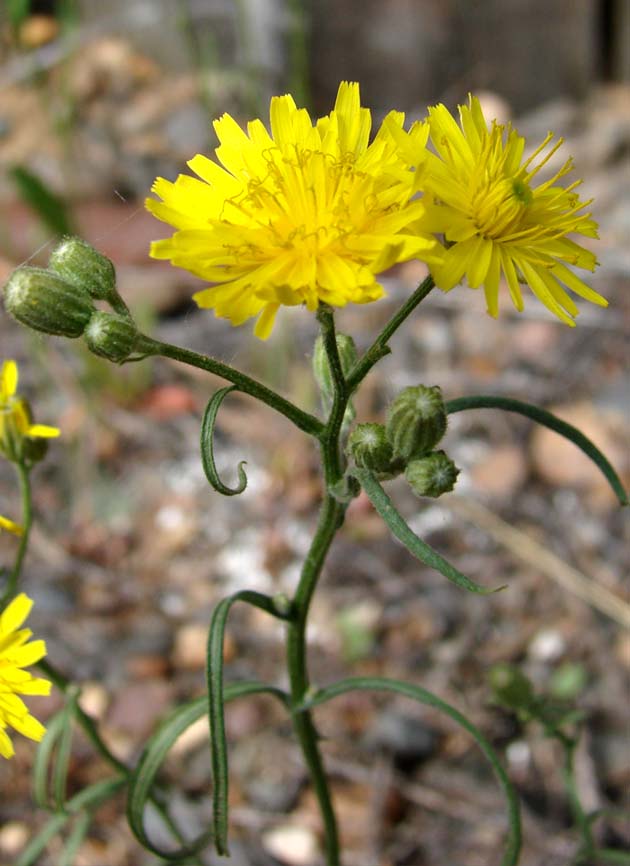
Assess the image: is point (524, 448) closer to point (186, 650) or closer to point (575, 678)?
point (575, 678)

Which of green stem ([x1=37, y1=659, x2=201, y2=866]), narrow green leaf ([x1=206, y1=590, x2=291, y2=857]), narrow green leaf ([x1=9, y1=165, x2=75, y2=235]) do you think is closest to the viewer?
narrow green leaf ([x1=206, y1=590, x2=291, y2=857])

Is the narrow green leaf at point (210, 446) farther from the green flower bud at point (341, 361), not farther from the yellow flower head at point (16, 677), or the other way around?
the yellow flower head at point (16, 677)

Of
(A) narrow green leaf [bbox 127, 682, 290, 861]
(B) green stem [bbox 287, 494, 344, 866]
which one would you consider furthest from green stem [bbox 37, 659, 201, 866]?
(B) green stem [bbox 287, 494, 344, 866]

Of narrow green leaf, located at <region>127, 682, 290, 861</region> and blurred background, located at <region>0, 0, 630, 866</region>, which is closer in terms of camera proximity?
narrow green leaf, located at <region>127, 682, 290, 861</region>

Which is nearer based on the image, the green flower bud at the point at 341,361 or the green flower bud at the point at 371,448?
the green flower bud at the point at 371,448

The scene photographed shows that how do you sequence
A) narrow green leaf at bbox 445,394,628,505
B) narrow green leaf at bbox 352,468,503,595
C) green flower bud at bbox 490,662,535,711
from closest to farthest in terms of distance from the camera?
narrow green leaf at bbox 352,468,503,595 < narrow green leaf at bbox 445,394,628,505 < green flower bud at bbox 490,662,535,711

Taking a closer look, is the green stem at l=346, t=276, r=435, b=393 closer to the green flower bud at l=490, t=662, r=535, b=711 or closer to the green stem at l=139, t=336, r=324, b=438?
the green stem at l=139, t=336, r=324, b=438

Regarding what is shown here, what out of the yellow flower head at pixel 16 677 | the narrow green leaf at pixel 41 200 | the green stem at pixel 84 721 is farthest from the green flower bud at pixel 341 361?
the narrow green leaf at pixel 41 200
